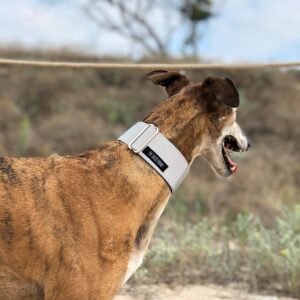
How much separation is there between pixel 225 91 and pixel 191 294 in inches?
126

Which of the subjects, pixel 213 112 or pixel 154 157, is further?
pixel 213 112

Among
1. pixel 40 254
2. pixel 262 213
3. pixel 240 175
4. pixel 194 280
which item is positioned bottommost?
pixel 240 175

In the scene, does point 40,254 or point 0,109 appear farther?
point 0,109

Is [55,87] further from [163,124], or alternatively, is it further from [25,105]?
[163,124]

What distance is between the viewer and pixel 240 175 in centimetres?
1617

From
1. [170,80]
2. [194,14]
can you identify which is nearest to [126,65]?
[170,80]

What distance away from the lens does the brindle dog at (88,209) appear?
3.58m

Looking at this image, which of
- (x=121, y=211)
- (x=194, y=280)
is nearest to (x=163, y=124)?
(x=121, y=211)

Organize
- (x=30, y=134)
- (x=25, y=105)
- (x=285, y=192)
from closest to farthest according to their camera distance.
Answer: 1. (x=285, y=192)
2. (x=30, y=134)
3. (x=25, y=105)

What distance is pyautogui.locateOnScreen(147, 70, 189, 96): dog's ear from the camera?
14.5 feet

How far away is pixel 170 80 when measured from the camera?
4488 millimetres

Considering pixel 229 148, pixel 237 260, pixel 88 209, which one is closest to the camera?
pixel 88 209

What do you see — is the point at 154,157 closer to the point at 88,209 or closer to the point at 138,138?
the point at 138,138

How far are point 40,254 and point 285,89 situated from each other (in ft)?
66.9
